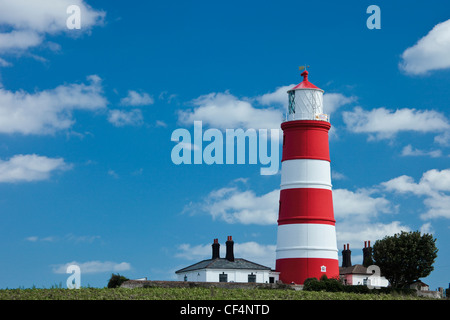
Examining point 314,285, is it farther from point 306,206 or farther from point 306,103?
point 306,103

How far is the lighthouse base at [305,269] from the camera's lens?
46219 mm

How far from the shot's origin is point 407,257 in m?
56.9

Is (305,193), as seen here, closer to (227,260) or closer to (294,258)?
(294,258)

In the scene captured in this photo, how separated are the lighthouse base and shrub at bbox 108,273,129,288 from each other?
11772mm

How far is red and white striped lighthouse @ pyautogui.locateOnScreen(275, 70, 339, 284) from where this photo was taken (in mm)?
46344

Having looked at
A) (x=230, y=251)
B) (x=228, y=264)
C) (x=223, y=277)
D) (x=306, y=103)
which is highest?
(x=306, y=103)

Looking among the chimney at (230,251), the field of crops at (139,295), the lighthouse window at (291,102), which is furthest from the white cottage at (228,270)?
the field of crops at (139,295)

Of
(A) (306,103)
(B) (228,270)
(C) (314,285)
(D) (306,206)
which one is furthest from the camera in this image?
(B) (228,270)

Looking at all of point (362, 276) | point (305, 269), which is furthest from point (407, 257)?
point (305, 269)

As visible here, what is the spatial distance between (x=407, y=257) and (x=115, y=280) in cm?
2699
